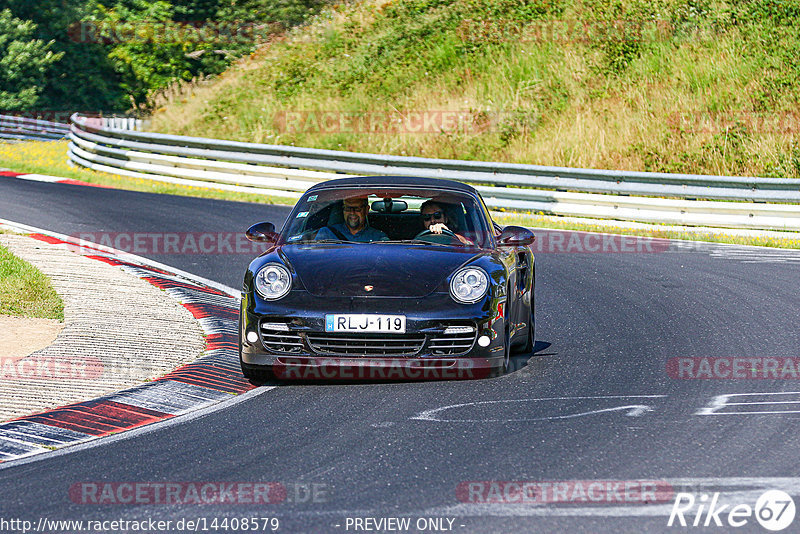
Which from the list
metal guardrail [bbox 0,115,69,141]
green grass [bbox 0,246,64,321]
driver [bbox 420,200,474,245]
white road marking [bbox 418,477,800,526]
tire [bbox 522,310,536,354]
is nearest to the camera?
white road marking [bbox 418,477,800,526]

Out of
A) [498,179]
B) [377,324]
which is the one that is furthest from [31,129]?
[377,324]

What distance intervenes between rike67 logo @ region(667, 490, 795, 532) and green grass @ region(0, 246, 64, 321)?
20.8 feet

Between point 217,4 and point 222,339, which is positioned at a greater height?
point 217,4

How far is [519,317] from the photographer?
8.72 meters

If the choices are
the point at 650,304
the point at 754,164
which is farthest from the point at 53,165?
the point at 650,304

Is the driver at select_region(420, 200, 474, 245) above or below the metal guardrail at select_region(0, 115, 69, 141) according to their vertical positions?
below

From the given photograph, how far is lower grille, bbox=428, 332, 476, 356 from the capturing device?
7.66 meters

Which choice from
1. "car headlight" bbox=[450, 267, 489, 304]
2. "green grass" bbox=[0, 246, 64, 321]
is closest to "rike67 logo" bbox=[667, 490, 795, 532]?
"car headlight" bbox=[450, 267, 489, 304]

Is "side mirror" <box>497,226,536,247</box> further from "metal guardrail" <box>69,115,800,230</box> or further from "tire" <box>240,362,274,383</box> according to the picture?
"metal guardrail" <box>69,115,800,230</box>

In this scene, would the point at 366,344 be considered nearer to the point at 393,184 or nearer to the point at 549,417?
the point at 549,417

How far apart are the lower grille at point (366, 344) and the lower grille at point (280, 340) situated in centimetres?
9

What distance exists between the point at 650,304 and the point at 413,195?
360cm

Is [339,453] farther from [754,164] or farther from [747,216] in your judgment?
[754,164]

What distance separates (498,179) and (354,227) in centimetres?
1246
